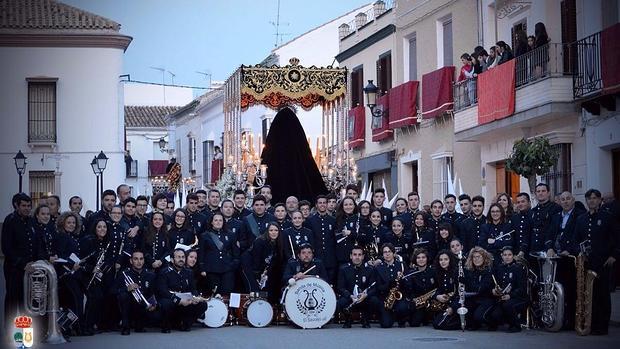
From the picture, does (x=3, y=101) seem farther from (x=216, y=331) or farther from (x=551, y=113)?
(x=216, y=331)

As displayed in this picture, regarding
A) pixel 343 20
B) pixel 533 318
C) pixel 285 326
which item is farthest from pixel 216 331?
pixel 343 20

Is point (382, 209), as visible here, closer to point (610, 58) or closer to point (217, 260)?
point (217, 260)

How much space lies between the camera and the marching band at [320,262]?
58.3ft

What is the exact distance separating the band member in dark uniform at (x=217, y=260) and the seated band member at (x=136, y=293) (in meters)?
1.25

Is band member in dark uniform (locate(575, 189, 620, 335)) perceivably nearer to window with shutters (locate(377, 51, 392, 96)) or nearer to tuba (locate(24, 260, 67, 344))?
tuba (locate(24, 260, 67, 344))

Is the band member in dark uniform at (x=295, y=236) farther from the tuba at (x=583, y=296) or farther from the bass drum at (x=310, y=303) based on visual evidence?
the tuba at (x=583, y=296)

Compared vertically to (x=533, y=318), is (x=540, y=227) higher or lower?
higher

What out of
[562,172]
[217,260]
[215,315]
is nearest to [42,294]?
[215,315]

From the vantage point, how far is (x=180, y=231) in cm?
2000

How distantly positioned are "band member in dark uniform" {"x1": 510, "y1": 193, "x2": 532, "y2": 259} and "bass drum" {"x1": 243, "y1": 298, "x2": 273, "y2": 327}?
3624 millimetres

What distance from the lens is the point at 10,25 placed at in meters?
43.0

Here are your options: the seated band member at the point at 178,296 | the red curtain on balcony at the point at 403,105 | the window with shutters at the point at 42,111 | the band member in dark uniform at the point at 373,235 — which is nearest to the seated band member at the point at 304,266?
the band member in dark uniform at the point at 373,235

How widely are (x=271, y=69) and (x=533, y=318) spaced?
1049 centimetres

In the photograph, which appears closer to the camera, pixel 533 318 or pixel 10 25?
pixel 533 318
